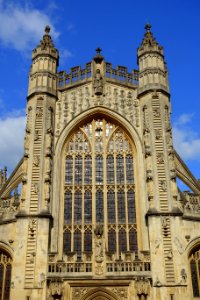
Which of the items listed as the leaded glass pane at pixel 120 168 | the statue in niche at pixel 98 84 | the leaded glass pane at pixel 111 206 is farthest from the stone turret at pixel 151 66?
the leaded glass pane at pixel 111 206

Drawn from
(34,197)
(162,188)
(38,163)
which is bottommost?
(34,197)

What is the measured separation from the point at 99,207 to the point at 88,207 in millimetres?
549

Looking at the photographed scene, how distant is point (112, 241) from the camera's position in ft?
62.0

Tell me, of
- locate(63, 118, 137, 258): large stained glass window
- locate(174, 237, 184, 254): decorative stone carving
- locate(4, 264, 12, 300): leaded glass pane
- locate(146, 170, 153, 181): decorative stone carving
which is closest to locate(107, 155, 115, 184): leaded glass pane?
locate(63, 118, 137, 258): large stained glass window

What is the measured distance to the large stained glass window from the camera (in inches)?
746

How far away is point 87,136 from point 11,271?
810 cm

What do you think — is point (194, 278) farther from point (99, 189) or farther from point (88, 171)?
point (88, 171)

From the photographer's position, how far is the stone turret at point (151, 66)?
21.7 metres

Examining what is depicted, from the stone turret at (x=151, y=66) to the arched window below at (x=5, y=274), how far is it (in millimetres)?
11133

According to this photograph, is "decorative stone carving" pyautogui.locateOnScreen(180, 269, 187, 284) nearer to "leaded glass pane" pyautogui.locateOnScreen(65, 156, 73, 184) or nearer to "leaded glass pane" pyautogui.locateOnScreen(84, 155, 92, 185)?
"leaded glass pane" pyautogui.locateOnScreen(84, 155, 92, 185)

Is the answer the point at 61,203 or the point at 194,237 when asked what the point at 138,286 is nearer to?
the point at 194,237

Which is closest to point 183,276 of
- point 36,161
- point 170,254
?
point 170,254

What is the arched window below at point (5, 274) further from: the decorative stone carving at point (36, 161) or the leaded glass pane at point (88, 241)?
the decorative stone carving at point (36, 161)

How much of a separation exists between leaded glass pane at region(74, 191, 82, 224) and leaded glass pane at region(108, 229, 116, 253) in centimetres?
162
